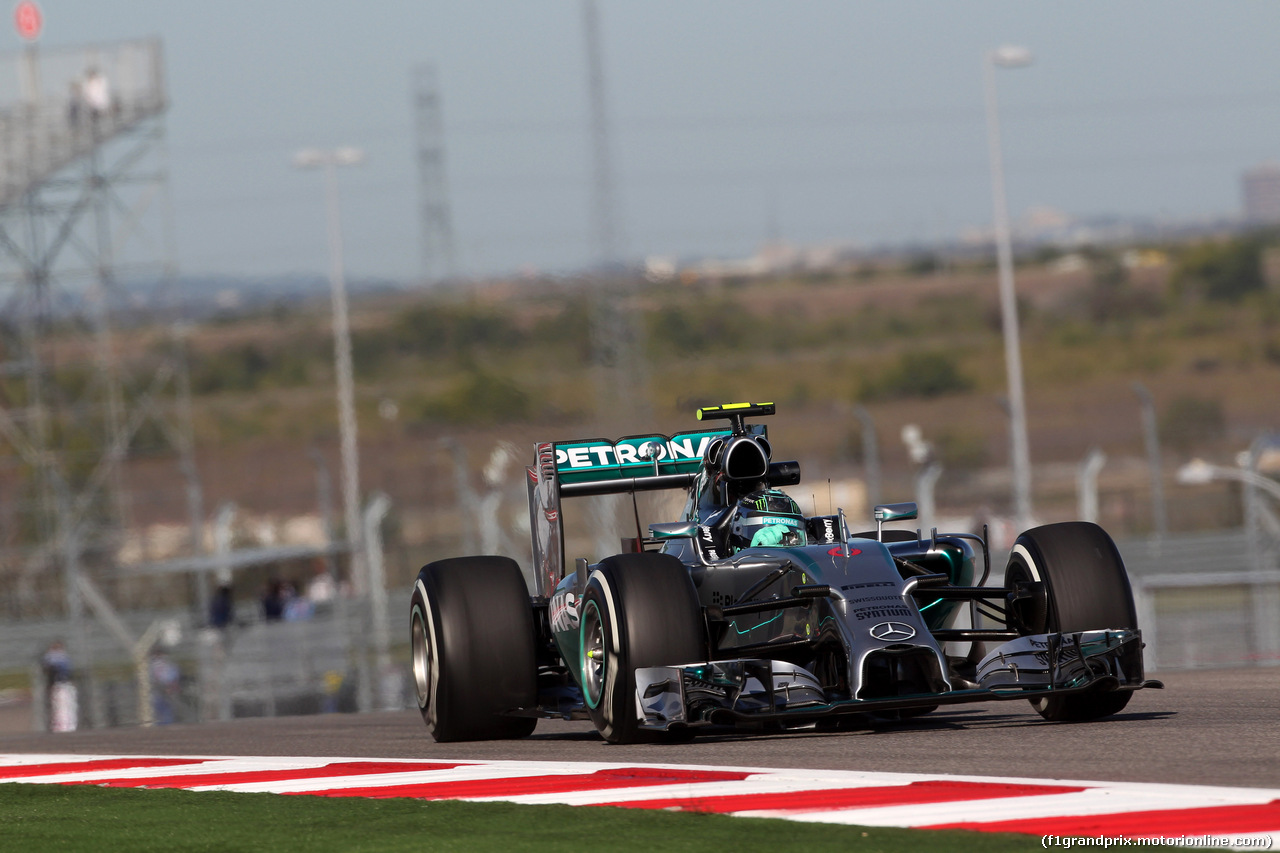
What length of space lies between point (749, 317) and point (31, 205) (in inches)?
1234

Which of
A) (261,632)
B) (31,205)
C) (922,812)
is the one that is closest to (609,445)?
(922,812)

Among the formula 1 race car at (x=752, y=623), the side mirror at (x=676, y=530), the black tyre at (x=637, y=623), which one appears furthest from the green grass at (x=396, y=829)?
the side mirror at (x=676, y=530)

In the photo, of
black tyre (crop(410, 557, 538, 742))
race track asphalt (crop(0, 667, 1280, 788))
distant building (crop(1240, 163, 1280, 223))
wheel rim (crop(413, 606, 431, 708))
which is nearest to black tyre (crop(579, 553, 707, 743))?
race track asphalt (crop(0, 667, 1280, 788))

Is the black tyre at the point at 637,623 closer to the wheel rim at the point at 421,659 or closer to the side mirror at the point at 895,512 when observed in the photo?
the side mirror at the point at 895,512

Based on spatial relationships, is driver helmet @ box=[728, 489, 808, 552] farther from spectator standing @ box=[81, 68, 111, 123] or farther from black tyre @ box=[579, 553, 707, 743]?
spectator standing @ box=[81, 68, 111, 123]

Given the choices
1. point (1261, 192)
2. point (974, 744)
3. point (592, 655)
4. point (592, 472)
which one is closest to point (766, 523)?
point (592, 655)

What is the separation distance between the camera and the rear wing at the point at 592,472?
10547mm

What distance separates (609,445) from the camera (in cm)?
1083

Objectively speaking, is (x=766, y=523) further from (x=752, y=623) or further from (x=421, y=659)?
(x=421, y=659)

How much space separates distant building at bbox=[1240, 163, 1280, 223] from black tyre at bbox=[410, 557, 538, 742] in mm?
120203

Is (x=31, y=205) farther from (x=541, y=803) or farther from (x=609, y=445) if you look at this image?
(x=541, y=803)

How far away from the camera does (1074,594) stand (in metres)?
8.75

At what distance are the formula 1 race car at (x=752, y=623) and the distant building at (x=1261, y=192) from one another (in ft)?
393

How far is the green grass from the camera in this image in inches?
225
